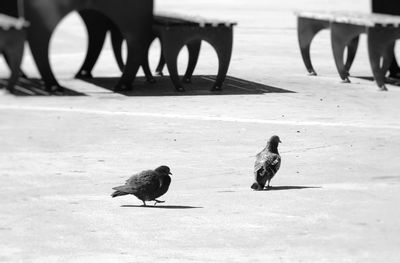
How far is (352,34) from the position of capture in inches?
712

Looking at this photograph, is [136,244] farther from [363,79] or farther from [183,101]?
[363,79]

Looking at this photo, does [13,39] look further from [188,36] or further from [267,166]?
[267,166]

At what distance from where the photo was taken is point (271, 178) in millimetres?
10758

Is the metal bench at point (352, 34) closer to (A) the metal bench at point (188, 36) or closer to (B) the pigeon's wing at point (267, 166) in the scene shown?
(A) the metal bench at point (188, 36)

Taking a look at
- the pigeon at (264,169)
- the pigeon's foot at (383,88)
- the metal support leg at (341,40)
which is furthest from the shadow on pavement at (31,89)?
the pigeon at (264,169)

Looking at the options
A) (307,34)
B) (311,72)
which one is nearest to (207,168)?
(311,72)

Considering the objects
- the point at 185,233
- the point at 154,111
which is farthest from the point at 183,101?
the point at 185,233

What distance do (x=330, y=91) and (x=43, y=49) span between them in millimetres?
3967

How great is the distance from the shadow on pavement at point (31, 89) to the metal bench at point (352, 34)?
3926mm

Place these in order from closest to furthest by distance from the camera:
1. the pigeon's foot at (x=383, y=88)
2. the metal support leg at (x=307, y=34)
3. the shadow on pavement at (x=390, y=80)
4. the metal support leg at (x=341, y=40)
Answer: the pigeon's foot at (x=383, y=88), the metal support leg at (x=341, y=40), the shadow on pavement at (x=390, y=80), the metal support leg at (x=307, y=34)

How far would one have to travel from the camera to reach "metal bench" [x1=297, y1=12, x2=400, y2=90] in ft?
56.6

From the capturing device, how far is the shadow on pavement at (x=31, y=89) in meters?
17.0

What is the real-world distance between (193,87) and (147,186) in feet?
25.7

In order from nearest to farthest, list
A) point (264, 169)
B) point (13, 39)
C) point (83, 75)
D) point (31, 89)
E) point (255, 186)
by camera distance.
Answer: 1. point (264, 169)
2. point (255, 186)
3. point (13, 39)
4. point (31, 89)
5. point (83, 75)
